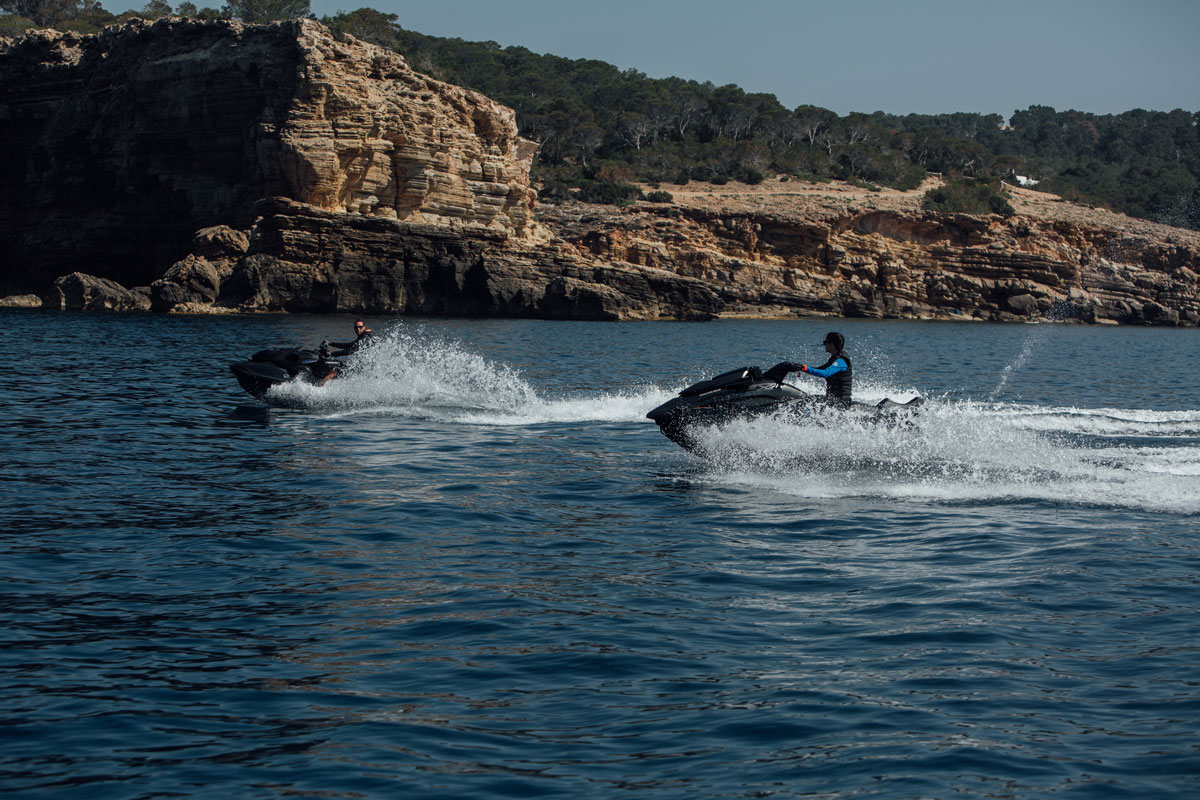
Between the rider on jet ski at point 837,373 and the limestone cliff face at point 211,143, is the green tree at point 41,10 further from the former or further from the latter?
the rider on jet ski at point 837,373

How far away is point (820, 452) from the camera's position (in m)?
11.9

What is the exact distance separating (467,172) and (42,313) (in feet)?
65.5

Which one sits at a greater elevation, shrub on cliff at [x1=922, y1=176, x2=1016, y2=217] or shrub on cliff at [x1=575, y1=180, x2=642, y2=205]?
shrub on cliff at [x1=922, y1=176, x2=1016, y2=217]

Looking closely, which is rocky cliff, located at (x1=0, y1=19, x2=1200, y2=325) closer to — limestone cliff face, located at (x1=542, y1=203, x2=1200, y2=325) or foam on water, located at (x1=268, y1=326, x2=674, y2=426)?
limestone cliff face, located at (x1=542, y1=203, x2=1200, y2=325)

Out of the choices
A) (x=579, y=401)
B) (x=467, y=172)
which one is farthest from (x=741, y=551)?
(x=467, y=172)

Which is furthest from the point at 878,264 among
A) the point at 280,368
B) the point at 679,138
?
the point at 280,368

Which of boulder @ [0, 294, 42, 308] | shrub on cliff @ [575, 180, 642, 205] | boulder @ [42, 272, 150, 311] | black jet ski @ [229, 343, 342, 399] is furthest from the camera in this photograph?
shrub on cliff @ [575, 180, 642, 205]

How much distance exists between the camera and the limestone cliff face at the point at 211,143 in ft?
157

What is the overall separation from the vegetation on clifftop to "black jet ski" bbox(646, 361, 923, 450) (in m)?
56.0

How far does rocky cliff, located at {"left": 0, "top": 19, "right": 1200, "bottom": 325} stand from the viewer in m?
47.0

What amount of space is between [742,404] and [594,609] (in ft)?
17.1

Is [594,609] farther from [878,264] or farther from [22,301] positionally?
[878,264]

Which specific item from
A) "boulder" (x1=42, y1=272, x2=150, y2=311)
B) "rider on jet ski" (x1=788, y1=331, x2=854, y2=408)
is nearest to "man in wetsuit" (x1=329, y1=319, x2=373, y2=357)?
"rider on jet ski" (x1=788, y1=331, x2=854, y2=408)

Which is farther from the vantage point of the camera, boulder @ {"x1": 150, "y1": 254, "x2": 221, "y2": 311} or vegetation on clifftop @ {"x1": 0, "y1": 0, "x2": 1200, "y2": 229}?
vegetation on clifftop @ {"x1": 0, "y1": 0, "x2": 1200, "y2": 229}
